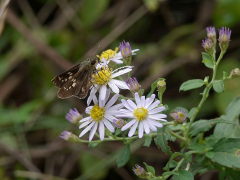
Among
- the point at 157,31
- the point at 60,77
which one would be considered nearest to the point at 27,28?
the point at 157,31

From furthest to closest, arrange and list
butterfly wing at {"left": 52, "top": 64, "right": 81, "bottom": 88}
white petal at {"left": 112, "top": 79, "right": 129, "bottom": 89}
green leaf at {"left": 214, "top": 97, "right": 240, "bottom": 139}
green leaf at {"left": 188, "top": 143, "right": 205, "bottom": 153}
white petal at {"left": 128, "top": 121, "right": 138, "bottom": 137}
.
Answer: butterfly wing at {"left": 52, "top": 64, "right": 81, "bottom": 88}
green leaf at {"left": 214, "top": 97, "right": 240, "bottom": 139}
white petal at {"left": 112, "top": 79, "right": 129, "bottom": 89}
green leaf at {"left": 188, "top": 143, "right": 205, "bottom": 153}
white petal at {"left": 128, "top": 121, "right": 138, "bottom": 137}

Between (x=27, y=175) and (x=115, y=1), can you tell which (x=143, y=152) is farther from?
(x=115, y=1)

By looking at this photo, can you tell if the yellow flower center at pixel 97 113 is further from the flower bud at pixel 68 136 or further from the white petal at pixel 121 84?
the flower bud at pixel 68 136

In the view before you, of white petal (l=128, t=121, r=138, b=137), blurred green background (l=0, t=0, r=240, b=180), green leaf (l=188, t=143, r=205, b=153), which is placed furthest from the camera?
blurred green background (l=0, t=0, r=240, b=180)

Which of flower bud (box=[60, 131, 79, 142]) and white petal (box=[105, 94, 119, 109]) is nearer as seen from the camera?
white petal (box=[105, 94, 119, 109])

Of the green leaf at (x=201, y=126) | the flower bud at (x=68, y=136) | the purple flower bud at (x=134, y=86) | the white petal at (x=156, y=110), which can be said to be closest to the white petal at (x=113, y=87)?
the purple flower bud at (x=134, y=86)

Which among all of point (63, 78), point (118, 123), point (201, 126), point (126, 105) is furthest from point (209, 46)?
point (63, 78)

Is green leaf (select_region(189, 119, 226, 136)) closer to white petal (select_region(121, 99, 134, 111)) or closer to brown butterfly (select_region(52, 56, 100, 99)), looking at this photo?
white petal (select_region(121, 99, 134, 111))

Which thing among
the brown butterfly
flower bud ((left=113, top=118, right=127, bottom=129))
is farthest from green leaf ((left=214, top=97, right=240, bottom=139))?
the brown butterfly

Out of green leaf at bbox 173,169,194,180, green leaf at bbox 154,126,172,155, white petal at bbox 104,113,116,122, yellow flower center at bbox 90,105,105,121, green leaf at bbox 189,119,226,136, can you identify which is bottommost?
green leaf at bbox 173,169,194,180
